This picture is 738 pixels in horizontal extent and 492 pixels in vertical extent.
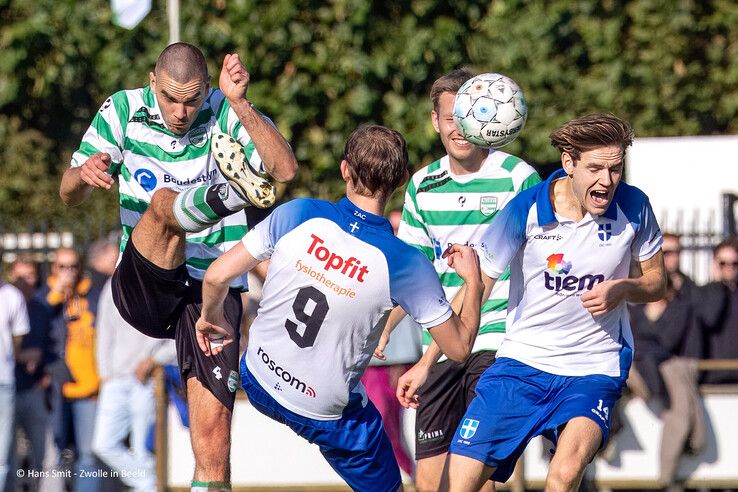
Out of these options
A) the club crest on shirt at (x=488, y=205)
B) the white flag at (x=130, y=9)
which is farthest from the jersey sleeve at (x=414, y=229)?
the white flag at (x=130, y=9)

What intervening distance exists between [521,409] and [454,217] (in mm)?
1377

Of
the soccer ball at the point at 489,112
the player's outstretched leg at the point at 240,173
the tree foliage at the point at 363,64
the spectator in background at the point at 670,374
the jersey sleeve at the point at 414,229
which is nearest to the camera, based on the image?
the player's outstretched leg at the point at 240,173

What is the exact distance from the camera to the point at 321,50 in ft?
56.7

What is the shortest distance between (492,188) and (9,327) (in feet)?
17.0

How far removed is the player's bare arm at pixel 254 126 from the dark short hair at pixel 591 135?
1449 mm

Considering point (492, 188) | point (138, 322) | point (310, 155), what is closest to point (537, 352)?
point (492, 188)

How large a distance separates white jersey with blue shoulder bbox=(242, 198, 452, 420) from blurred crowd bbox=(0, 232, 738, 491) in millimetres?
4408

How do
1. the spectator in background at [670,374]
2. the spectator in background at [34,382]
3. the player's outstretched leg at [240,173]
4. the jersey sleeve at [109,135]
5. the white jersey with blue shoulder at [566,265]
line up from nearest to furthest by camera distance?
1. the player's outstretched leg at [240,173]
2. the white jersey with blue shoulder at [566,265]
3. the jersey sleeve at [109,135]
4. the spectator in background at [670,374]
5. the spectator in background at [34,382]

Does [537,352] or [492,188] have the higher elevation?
[492,188]

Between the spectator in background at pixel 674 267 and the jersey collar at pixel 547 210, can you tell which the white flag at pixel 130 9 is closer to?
the spectator in background at pixel 674 267

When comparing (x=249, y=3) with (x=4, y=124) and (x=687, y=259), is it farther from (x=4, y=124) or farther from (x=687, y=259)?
(x=687, y=259)

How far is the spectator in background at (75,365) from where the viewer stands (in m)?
12.1

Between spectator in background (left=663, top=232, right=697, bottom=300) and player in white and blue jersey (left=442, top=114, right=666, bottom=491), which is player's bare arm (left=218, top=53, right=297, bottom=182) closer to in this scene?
player in white and blue jersey (left=442, top=114, right=666, bottom=491)

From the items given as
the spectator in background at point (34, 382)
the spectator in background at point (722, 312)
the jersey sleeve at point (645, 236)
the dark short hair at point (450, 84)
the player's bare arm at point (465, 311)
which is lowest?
the spectator in background at point (34, 382)
